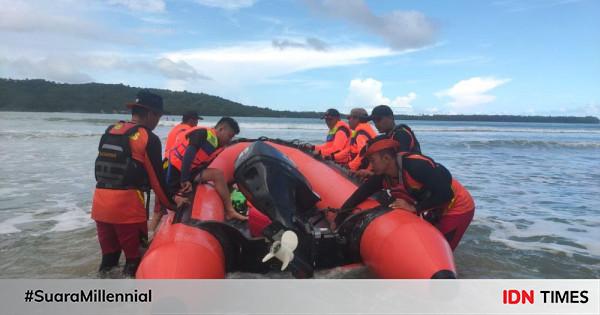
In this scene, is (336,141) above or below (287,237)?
above

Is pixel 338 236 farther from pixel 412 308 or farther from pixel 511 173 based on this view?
pixel 511 173

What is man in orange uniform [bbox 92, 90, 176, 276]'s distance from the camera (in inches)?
111

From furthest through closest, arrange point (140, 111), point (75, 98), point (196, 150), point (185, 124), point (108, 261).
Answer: point (75, 98)
point (185, 124)
point (196, 150)
point (108, 261)
point (140, 111)

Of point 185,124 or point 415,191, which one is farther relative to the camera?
point 185,124

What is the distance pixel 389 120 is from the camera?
4117 mm

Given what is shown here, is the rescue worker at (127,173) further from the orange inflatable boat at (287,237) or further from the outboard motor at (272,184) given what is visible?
the outboard motor at (272,184)

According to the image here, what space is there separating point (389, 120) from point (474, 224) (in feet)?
7.01

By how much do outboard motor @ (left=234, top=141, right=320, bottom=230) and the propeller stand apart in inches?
13.8

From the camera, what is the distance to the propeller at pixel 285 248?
7.87ft

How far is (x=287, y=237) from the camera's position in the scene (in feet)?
7.98

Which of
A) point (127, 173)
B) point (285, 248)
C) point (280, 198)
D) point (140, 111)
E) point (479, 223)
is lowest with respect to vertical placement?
point (479, 223)

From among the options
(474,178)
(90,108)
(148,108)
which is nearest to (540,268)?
(148,108)

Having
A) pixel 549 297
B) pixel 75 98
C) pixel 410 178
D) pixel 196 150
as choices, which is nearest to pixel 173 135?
pixel 196 150

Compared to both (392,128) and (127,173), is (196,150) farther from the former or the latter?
(392,128)
